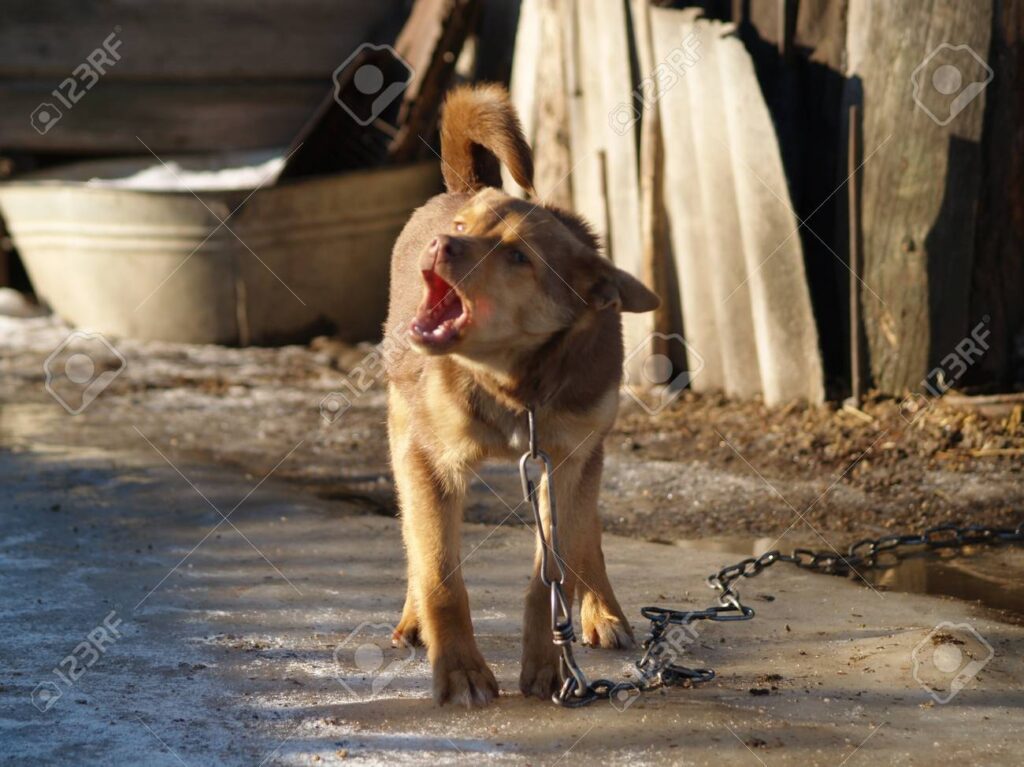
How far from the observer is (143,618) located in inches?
166

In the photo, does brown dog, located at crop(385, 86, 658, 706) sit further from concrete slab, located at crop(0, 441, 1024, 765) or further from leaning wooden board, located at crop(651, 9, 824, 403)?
leaning wooden board, located at crop(651, 9, 824, 403)

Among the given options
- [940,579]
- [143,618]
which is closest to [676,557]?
[940,579]

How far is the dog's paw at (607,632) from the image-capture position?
402cm

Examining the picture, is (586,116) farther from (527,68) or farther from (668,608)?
(668,608)

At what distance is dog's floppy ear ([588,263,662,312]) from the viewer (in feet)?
11.6

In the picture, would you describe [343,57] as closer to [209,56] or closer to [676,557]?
[209,56]

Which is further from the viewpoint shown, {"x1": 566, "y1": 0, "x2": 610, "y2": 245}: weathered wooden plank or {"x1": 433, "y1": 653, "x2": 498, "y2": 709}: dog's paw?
{"x1": 566, "y1": 0, "x2": 610, "y2": 245}: weathered wooden plank

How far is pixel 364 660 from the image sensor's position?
153 inches

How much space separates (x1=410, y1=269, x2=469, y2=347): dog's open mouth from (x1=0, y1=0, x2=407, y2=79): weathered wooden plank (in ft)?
21.9

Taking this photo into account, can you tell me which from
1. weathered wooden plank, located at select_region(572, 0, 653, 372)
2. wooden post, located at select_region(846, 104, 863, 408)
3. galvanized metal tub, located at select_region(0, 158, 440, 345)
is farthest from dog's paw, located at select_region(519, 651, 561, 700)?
galvanized metal tub, located at select_region(0, 158, 440, 345)

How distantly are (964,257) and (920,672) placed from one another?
2.87 m

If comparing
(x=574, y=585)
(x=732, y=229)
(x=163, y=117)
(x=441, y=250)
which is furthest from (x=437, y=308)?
(x=163, y=117)

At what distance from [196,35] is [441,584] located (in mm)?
6955

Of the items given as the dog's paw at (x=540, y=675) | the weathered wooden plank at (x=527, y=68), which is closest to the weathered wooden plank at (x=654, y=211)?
the weathered wooden plank at (x=527, y=68)
